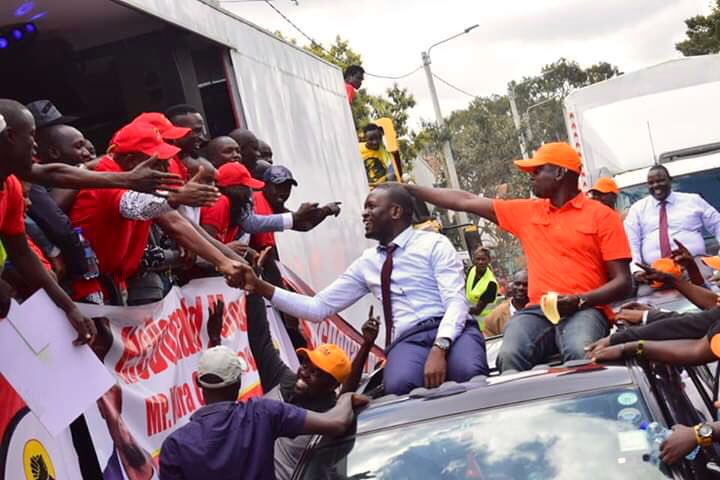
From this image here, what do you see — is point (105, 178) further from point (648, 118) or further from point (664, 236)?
point (648, 118)

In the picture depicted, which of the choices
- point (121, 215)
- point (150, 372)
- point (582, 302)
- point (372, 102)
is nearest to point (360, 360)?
point (150, 372)

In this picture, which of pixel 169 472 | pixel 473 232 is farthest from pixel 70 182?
pixel 473 232

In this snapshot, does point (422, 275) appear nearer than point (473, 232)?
Yes

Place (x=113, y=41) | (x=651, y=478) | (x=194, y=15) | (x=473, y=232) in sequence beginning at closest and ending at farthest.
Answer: (x=651, y=478)
(x=194, y=15)
(x=113, y=41)
(x=473, y=232)

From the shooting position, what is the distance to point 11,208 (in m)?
4.40

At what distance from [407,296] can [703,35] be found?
31590 millimetres

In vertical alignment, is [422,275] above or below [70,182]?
below

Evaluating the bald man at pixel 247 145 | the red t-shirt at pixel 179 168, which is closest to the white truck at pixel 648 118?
the bald man at pixel 247 145

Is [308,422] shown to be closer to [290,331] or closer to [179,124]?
[179,124]

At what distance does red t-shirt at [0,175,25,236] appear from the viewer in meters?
4.36

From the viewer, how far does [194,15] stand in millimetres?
6961

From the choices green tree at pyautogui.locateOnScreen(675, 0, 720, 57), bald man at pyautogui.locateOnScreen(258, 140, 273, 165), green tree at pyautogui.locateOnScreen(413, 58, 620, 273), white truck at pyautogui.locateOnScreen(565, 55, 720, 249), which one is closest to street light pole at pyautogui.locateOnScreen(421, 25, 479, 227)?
green tree at pyautogui.locateOnScreen(413, 58, 620, 273)

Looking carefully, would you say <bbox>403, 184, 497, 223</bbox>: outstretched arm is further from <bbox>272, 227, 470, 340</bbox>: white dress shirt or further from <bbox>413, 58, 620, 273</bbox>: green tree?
<bbox>413, 58, 620, 273</bbox>: green tree

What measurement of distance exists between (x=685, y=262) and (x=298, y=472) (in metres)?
3.90
